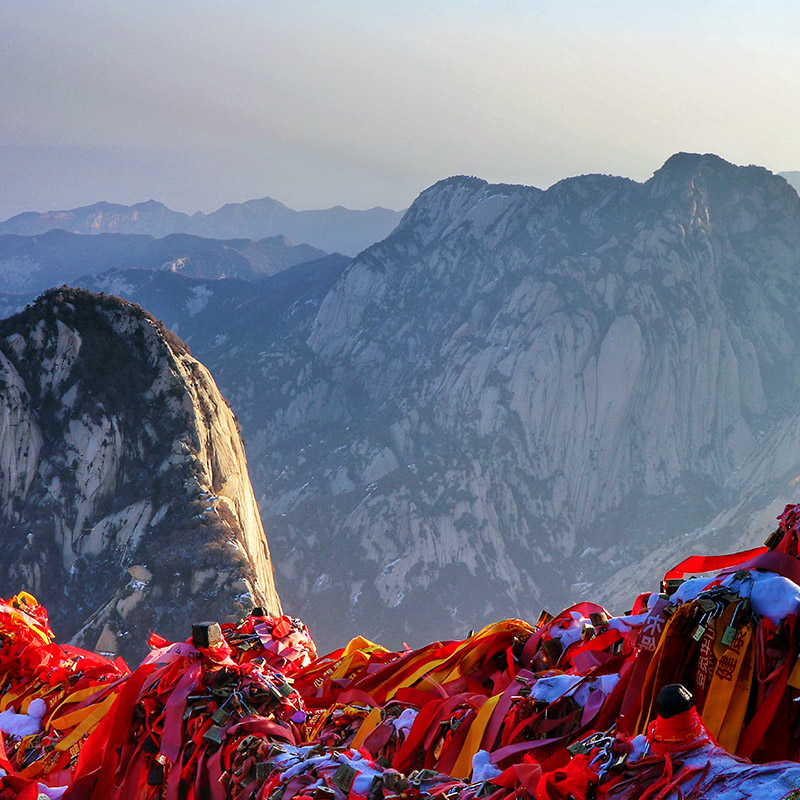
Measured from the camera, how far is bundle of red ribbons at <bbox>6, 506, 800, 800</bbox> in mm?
2283

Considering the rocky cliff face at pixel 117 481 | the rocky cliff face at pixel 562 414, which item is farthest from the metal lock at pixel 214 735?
the rocky cliff face at pixel 562 414

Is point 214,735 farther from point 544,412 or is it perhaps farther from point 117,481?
point 544,412

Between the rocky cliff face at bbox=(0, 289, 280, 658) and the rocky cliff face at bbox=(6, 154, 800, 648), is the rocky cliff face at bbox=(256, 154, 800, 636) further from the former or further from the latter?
the rocky cliff face at bbox=(0, 289, 280, 658)

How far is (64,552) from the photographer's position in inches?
1073

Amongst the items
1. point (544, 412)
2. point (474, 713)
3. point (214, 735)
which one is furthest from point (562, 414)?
point (214, 735)

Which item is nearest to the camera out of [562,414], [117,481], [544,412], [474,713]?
[474,713]

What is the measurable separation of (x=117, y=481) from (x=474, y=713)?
90.9 feet

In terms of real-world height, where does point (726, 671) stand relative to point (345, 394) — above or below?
above

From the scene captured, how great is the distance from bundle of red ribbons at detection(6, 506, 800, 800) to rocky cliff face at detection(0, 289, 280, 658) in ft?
65.0

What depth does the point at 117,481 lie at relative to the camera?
28656 mm

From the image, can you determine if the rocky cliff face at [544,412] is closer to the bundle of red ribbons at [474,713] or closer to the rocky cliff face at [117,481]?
the rocky cliff face at [117,481]

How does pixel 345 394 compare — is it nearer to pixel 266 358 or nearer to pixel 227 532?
pixel 266 358

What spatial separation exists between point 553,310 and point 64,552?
71.2m

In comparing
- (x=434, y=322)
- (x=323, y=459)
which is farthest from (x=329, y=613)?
(x=434, y=322)
